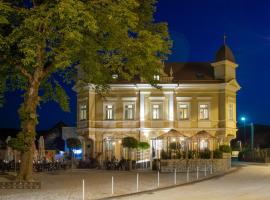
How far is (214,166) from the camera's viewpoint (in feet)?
137

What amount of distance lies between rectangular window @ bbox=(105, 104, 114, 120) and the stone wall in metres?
14.7

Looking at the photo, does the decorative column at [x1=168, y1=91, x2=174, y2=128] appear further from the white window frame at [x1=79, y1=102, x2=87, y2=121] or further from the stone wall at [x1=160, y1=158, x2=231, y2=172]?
the stone wall at [x1=160, y1=158, x2=231, y2=172]

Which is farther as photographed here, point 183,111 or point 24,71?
point 183,111

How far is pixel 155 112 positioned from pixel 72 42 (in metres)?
30.5

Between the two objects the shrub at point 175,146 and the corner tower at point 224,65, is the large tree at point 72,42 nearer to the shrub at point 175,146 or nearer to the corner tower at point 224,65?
the shrub at point 175,146

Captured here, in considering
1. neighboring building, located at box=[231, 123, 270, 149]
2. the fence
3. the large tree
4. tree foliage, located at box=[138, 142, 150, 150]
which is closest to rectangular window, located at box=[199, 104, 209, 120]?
tree foliage, located at box=[138, 142, 150, 150]

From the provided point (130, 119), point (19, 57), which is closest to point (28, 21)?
point (19, 57)

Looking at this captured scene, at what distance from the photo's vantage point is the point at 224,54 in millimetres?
55969

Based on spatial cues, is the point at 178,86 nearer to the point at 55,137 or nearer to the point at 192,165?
the point at 192,165

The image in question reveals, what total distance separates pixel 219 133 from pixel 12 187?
3245 centimetres

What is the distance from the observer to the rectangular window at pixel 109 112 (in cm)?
5450

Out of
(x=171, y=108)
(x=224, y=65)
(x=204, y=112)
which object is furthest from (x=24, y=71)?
(x=224, y=65)

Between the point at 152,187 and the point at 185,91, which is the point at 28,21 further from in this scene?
the point at 185,91

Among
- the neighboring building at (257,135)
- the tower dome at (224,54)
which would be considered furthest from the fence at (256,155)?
the neighboring building at (257,135)
